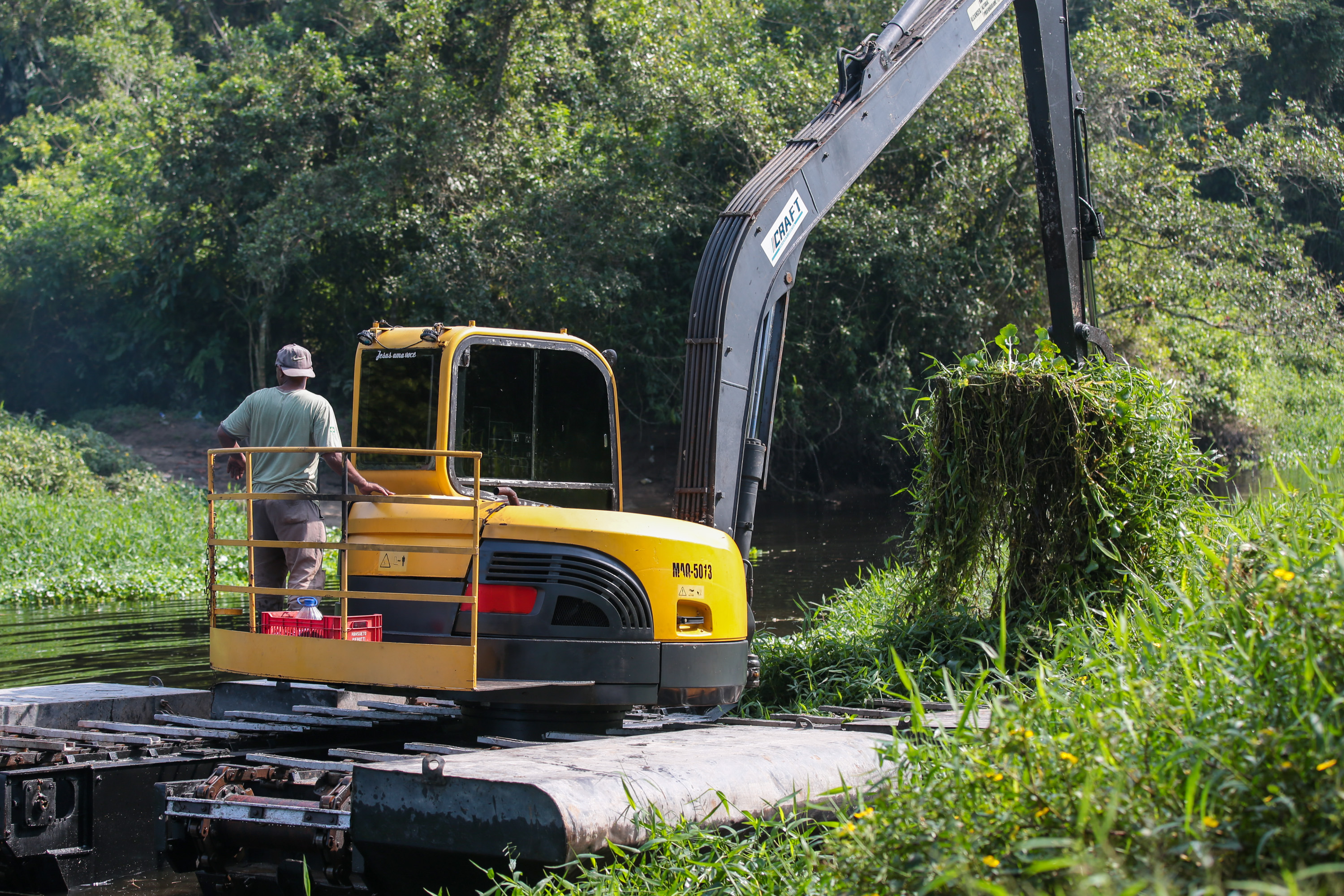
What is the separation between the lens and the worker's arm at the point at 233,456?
6477 mm

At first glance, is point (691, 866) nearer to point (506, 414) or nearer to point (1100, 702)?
point (1100, 702)

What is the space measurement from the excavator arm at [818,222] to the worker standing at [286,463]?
201cm

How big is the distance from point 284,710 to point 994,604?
4.33 m

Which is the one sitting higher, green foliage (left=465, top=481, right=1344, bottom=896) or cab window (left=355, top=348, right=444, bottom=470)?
cab window (left=355, top=348, right=444, bottom=470)

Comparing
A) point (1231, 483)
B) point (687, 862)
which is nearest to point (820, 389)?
point (1231, 483)

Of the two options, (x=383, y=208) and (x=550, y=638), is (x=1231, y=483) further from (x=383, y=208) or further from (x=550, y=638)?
(x=550, y=638)

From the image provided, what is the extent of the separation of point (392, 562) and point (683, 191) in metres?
17.7

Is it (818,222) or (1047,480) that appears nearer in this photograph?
(1047,480)

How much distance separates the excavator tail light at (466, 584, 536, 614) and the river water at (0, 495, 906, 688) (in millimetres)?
4736

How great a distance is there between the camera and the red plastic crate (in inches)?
224

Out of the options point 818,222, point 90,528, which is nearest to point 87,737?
point 818,222

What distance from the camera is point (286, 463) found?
22.0 ft

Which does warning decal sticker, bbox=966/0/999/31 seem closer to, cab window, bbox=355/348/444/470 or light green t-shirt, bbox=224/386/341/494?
cab window, bbox=355/348/444/470

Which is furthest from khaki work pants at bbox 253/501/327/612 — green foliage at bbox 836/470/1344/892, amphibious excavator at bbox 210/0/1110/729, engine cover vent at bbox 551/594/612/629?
green foliage at bbox 836/470/1344/892
